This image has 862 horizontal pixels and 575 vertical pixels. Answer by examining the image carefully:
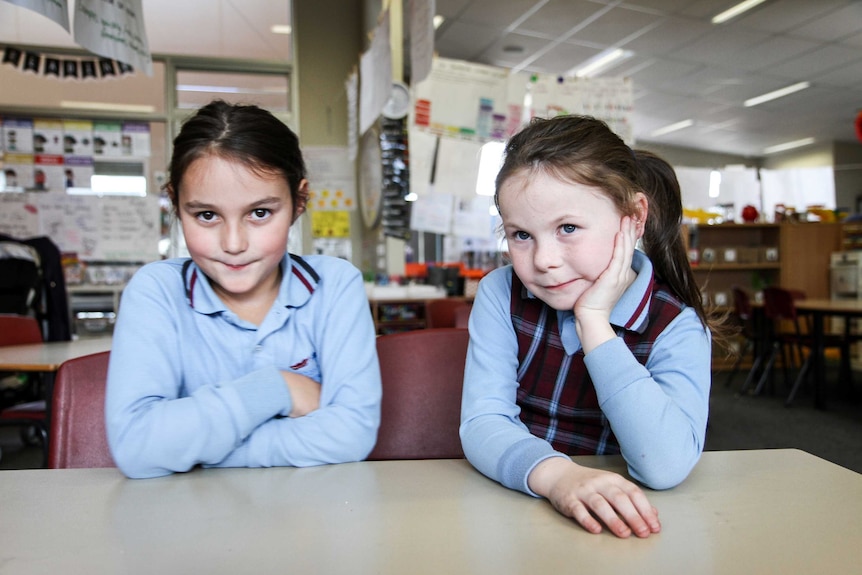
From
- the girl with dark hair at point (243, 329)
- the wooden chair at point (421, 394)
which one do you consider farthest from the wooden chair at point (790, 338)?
the girl with dark hair at point (243, 329)

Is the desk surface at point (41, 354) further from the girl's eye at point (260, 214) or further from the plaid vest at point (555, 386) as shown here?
the plaid vest at point (555, 386)

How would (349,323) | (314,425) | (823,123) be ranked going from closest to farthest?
(314,425) < (349,323) < (823,123)

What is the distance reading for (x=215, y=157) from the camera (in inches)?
38.0

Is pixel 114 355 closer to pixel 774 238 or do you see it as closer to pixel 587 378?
pixel 587 378

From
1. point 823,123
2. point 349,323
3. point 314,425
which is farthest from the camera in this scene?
point 823,123

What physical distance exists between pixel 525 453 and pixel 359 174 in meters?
3.82

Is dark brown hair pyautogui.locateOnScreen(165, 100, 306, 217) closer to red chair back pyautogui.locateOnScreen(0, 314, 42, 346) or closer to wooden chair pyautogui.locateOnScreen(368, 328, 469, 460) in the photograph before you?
wooden chair pyautogui.locateOnScreen(368, 328, 469, 460)

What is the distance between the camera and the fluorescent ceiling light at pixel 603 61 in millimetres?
7239

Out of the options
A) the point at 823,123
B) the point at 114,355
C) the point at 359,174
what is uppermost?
the point at 823,123

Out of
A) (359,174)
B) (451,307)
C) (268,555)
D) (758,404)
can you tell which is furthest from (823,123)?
(268,555)

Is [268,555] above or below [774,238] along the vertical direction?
below

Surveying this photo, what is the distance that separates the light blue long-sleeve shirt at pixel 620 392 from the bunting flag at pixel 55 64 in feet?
13.0

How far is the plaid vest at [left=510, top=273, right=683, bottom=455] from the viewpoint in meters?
0.93

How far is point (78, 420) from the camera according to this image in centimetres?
100
